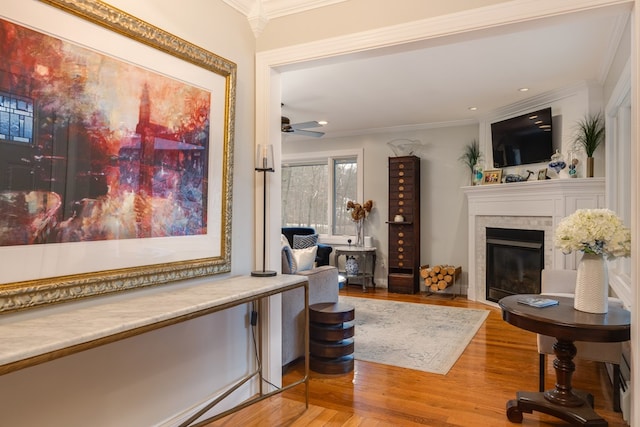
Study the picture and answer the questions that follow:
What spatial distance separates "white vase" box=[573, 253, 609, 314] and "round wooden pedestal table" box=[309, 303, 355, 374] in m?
1.57

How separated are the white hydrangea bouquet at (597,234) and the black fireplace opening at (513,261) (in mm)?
2862

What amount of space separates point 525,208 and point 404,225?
1777 mm

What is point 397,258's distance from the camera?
20.9 feet

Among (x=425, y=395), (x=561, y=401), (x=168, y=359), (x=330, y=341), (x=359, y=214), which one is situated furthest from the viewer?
(x=359, y=214)

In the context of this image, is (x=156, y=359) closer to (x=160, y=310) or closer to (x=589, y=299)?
(x=160, y=310)

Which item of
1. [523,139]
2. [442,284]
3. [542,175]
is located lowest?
[442,284]

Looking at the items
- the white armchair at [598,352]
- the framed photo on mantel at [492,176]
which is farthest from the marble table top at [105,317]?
the framed photo on mantel at [492,176]

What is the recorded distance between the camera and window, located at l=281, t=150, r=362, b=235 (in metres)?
7.19

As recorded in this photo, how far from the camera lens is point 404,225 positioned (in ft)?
20.7

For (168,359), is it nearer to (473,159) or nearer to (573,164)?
(573,164)

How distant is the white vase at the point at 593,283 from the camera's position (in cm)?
222

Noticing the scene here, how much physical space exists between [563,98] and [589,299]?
10.6ft

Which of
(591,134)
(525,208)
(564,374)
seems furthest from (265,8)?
(525,208)

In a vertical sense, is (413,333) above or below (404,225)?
below
